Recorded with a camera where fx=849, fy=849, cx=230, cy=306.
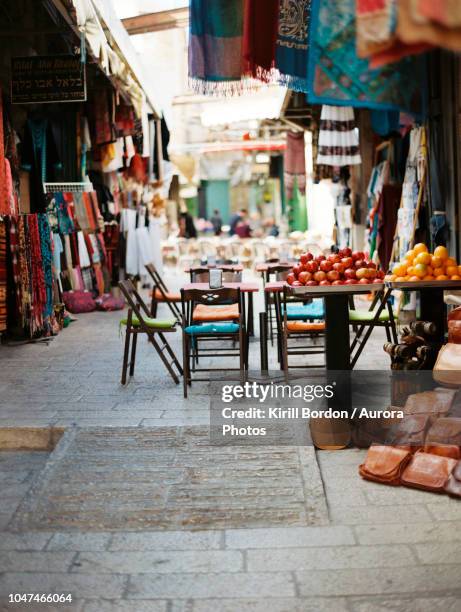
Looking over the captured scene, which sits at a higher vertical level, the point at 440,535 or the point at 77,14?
the point at 77,14

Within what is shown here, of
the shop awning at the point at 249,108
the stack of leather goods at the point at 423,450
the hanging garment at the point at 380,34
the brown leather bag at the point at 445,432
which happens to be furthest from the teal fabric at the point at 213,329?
the shop awning at the point at 249,108

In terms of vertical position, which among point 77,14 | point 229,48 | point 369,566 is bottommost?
point 369,566

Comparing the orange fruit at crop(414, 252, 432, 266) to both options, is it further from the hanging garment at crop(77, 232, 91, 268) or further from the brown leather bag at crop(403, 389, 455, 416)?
the hanging garment at crop(77, 232, 91, 268)

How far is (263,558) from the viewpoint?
13.5 feet

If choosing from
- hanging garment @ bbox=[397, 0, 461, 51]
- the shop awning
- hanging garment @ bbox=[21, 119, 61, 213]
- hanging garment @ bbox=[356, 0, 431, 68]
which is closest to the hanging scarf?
hanging garment @ bbox=[21, 119, 61, 213]

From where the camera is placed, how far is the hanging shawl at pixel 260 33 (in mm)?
6160

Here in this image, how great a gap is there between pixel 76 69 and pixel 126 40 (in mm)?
2810

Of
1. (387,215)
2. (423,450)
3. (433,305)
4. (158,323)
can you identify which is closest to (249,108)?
(387,215)

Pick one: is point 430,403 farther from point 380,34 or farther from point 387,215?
point 387,215

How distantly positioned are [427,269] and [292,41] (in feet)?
6.50

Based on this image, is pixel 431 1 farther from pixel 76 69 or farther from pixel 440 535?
pixel 76 69

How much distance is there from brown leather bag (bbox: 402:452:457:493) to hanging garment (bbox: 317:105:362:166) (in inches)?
325

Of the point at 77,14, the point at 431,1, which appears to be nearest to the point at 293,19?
the point at 77,14

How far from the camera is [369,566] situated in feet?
13.0
